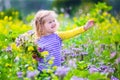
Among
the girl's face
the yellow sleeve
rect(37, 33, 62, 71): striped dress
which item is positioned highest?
the girl's face

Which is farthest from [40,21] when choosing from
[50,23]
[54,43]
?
[54,43]

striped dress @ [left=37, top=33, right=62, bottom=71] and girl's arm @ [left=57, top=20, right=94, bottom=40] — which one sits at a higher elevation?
girl's arm @ [left=57, top=20, right=94, bottom=40]

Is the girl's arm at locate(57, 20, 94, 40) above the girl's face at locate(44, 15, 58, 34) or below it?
below

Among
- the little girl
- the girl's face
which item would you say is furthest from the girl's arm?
the girl's face

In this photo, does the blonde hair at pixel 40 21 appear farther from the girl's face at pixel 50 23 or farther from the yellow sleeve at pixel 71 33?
the yellow sleeve at pixel 71 33

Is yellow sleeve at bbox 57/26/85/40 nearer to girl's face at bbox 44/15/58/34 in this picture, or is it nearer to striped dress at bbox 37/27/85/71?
striped dress at bbox 37/27/85/71

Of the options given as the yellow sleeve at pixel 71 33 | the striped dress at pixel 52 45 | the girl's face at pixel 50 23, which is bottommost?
the striped dress at pixel 52 45

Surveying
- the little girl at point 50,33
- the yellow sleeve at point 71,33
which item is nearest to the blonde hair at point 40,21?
the little girl at point 50,33

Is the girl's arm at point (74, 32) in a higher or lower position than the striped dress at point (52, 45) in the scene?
higher

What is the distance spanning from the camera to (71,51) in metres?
5.42

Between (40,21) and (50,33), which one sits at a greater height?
(40,21)

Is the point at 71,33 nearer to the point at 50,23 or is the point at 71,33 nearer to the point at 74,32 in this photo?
the point at 74,32

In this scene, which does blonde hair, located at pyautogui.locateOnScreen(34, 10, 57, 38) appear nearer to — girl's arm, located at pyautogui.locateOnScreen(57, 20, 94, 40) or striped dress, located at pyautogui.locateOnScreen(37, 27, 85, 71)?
striped dress, located at pyautogui.locateOnScreen(37, 27, 85, 71)

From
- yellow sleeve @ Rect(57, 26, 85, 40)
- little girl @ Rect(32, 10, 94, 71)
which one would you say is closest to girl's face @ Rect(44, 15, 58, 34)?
little girl @ Rect(32, 10, 94, 71)
